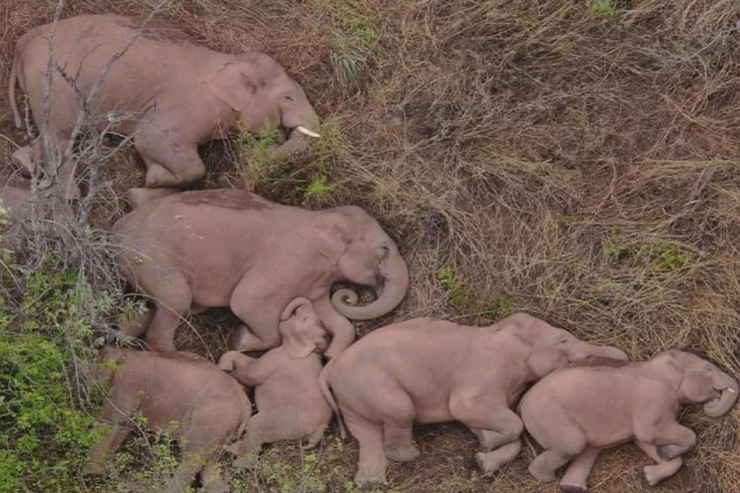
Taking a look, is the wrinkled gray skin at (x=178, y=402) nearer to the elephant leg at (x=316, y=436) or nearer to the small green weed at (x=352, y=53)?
the elephant leg at (x=316, y=436)

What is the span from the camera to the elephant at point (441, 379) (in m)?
5.13

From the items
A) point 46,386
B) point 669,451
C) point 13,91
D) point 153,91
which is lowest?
point 669,451

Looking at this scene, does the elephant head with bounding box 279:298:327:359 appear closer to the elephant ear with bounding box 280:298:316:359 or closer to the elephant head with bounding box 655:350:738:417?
the elephant ear with bounding box 280:298:316:359

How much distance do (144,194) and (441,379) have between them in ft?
5.02

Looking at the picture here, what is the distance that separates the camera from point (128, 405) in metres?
5.16

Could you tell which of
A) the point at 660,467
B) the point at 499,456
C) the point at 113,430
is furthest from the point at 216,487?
the point at 660,467

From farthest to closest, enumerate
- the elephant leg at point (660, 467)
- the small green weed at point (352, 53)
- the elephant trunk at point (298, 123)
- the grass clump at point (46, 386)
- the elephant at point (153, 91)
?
the small green weed at point (352, 53) → the elephant trunk at point (298, 123) → the elephant at point (153, 91) → the elephant leg at point (660, 467) → the grass clump at point (46, 386)

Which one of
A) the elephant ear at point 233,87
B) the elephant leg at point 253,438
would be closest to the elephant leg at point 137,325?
the elephant leg at point 253,438

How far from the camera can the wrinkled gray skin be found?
5133mm

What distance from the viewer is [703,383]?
5.12 m

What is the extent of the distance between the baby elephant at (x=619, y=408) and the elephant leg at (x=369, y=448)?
24.1 inches

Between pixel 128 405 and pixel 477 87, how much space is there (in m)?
2.05

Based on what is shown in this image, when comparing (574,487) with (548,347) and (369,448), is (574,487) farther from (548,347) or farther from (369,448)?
(369,448)

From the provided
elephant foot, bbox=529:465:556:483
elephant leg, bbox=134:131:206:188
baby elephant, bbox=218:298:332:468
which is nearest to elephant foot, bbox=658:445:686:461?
elephant foot, bbox=529:465:556:483
